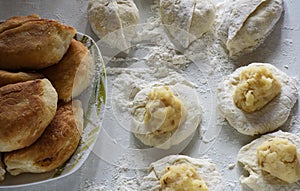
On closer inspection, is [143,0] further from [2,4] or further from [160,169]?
[160,169]

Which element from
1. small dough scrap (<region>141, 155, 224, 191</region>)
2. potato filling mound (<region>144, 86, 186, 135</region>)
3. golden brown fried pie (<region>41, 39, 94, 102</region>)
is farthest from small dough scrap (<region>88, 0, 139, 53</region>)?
small dough scrap (<region>141, 155, 224, 191</region>)

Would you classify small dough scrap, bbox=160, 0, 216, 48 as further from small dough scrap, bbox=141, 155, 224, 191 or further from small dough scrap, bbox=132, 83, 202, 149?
small dough scrap, bbox=141, 155, 224, 191

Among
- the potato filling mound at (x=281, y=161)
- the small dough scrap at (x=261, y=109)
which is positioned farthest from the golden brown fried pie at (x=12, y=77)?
the potato filling mound at (x=281, y=161)

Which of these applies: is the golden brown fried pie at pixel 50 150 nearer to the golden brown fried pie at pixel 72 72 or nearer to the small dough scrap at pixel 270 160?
the golden brown fried pie at pixel 72 72

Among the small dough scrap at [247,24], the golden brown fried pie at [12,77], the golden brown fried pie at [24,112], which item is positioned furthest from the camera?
the small dough scrap at [247,24]

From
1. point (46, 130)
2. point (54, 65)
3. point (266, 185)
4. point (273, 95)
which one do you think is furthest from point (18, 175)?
point (273, 95)

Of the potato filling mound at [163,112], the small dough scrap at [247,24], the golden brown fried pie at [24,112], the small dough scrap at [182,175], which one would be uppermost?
the small dough scrap at [247,24]
